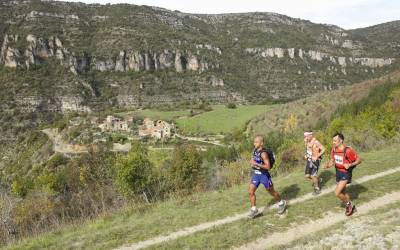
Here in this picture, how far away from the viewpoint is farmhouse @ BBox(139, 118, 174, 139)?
78031 millimetres

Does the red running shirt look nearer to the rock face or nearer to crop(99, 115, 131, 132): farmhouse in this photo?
crop(99, 115, 131, 132): farmhouse

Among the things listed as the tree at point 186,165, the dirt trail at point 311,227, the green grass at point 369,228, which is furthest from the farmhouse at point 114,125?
the green grass at point 369,228

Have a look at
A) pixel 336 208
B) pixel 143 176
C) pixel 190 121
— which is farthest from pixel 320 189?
pixel 190 121

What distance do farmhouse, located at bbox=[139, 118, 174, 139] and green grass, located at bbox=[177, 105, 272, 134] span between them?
237cm

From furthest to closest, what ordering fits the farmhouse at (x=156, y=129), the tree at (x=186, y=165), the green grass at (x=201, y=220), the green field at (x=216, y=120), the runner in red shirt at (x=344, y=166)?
the farmhouse at (x=156, y=129), the green field at (x=216, y=120), the tree at (x=186, y=165), the runner in red shirt at (x=344, y=166), the green grass at (x=201, y=220)

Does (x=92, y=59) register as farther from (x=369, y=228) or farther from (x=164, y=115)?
(x=369, y=228)

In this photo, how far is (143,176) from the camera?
3112 cm

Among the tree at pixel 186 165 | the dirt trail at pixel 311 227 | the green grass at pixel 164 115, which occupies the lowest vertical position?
the green grass at pixel 164 115

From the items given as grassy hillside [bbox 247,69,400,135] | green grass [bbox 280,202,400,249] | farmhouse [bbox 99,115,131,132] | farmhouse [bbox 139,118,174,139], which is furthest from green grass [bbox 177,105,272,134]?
green grass [bbox 280,202,400,249]

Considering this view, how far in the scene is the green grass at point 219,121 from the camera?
73.6 meters

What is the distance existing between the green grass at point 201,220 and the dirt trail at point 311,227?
0.25m

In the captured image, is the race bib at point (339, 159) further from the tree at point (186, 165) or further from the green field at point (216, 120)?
the green field at point (216, 120)

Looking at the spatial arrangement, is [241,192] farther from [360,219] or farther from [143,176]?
[143,176]

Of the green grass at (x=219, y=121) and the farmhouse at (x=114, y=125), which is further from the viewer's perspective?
the farmhouse at (x=114, y=125)
